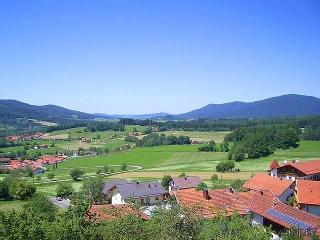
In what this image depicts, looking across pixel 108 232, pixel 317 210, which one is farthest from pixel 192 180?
pixel 108 232

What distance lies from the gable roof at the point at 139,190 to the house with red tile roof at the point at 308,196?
26110 millimetres

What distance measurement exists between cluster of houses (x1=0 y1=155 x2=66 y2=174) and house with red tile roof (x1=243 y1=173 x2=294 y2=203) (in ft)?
280

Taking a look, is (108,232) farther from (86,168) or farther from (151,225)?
(86,168)

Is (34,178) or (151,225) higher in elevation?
(151,225)

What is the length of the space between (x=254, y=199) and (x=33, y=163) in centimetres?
10872

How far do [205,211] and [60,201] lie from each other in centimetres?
3475

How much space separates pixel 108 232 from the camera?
2688 cm

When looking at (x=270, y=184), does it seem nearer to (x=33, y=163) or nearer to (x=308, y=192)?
(x=308, y=192)

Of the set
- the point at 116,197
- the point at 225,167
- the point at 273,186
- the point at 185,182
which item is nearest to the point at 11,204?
the point at 116,197

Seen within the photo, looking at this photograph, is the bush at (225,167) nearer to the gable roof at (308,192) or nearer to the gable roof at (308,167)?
the gable roof at (308,167)

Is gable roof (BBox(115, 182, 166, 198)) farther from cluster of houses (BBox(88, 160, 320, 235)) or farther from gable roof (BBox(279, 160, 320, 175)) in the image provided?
gable roof (BBox(279, 160, 320, 175))

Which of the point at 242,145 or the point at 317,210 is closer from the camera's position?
the point at 317,210

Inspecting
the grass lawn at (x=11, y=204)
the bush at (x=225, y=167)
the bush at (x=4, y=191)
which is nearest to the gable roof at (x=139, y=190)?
the grass lawn at (x=11, y=204)

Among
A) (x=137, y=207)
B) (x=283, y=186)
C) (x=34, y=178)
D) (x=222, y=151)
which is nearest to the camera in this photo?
(x=137, y=207)
